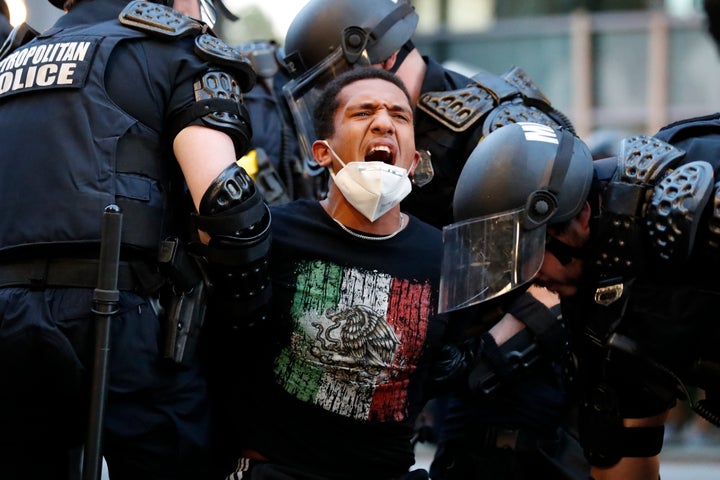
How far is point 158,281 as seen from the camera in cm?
355

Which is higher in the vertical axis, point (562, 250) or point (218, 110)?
point (218, 110)

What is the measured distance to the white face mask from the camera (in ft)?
12.1

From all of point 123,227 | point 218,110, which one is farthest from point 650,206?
point 123,227

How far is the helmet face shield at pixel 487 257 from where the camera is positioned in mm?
3506

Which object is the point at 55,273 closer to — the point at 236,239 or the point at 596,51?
the point at 236,239

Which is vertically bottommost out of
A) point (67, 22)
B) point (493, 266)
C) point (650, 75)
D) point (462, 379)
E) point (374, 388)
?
point (650, 75)

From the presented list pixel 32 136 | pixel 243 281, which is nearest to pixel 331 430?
pixel 243 281

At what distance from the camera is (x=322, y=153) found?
3.96 meters

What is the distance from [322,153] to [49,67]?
0.88 meters

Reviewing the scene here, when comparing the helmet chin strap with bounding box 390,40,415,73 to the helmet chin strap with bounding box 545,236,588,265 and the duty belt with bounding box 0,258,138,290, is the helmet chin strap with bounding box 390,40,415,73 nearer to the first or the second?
the helmet chin strap with bounding box 545,236,588,265

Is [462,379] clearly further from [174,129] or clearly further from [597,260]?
[174,129]

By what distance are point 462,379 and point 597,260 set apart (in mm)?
862

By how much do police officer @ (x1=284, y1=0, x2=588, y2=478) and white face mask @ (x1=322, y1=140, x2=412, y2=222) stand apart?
58 cm

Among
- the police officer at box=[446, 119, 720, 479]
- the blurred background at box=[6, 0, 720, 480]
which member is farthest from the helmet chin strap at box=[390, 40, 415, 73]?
the blurred background at box=[6, 0, 720, 480]
